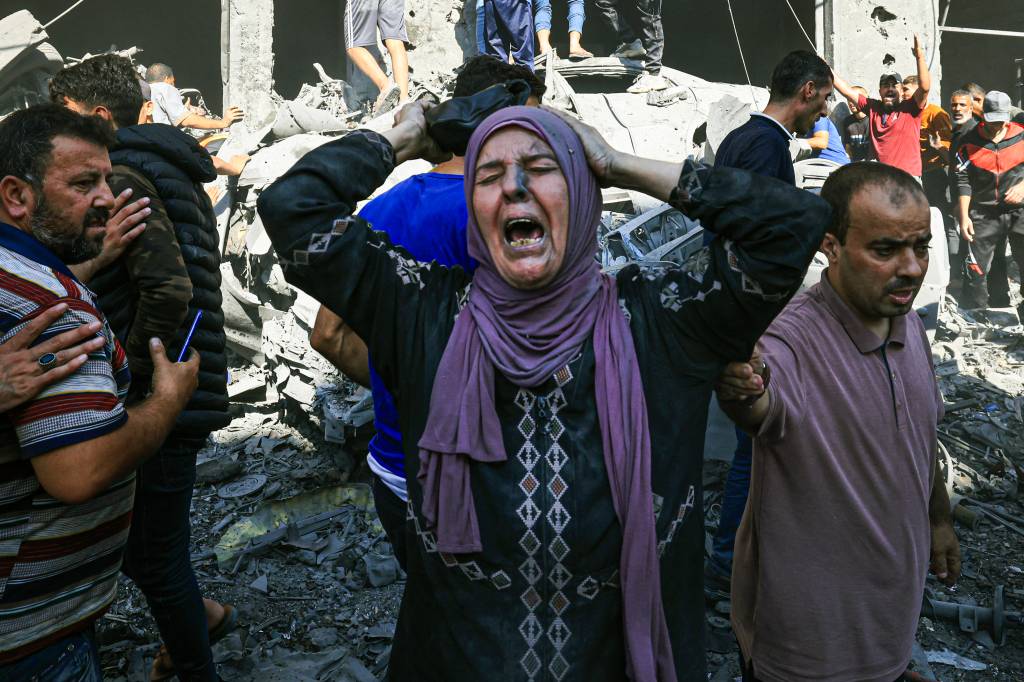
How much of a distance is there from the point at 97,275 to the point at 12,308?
878 mm

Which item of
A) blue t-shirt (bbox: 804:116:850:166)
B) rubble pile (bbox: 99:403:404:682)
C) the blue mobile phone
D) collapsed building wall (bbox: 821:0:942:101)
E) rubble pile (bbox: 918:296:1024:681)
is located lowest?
rubble pile (bbox: 918:296:1024:681)

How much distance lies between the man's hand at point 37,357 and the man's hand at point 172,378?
1.04ft

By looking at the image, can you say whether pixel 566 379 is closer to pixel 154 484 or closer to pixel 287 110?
pixel 154 484

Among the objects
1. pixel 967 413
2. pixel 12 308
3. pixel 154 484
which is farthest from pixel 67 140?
pixel 967 413

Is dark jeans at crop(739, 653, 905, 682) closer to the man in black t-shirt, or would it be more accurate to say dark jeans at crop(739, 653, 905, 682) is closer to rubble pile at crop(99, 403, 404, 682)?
rubble pile at crop(99, 403, 404, 682)

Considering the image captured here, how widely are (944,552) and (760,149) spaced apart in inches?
88.6

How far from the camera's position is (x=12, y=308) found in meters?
1.77

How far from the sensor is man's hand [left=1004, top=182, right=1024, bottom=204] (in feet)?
29.1

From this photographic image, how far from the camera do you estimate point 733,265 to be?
5.33 ft

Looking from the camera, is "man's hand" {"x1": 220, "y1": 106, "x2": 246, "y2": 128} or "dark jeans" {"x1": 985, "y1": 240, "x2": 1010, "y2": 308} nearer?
"dark jeans" {"x1": 985, "y1": 240, "x2": 1010, "y2": 308}

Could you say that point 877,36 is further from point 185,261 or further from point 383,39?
point 185,261

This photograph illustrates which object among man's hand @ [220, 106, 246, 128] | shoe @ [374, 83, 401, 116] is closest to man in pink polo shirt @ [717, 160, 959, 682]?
shoe @ [374, 83, 401, 116]

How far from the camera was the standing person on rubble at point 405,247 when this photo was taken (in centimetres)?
246

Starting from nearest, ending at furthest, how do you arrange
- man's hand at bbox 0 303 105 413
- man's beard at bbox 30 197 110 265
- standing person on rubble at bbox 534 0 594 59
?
1. man's hand at bbox 0 303 105 413
2. man's beard at bbox 30 197 110 265
3. standing person on rubble at bbox 534 0 594 59
